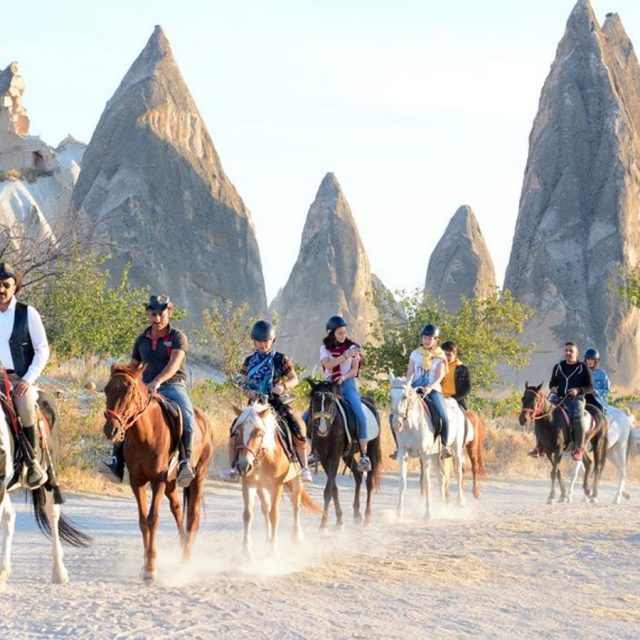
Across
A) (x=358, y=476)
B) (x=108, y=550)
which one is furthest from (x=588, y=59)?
(x=108, y=550)

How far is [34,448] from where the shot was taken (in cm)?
1019

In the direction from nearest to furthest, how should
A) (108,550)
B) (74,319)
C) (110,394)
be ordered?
(110,394)
(108,550)
(74,319)

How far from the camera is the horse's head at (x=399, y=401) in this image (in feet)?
55.2

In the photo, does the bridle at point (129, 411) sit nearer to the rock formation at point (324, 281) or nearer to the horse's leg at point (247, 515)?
the horse's leg at point (247, 515)

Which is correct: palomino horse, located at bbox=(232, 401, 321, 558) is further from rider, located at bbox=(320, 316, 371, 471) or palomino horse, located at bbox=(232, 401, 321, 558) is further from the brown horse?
the brown horse

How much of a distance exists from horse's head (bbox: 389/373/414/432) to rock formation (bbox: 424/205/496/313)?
6242cm

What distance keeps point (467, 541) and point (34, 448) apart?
5834 millimetres

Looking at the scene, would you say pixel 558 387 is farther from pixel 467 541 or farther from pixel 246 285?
pixel 246 285

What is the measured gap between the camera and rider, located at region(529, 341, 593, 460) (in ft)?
67.9

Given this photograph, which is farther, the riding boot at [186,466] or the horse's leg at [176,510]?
the horse's leg at [176,510]

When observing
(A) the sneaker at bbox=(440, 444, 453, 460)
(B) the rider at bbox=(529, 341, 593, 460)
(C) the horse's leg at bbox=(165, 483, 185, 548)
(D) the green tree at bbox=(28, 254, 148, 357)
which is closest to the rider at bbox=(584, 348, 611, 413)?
(B) the rider at bbox=(529, 341, 593, 460)

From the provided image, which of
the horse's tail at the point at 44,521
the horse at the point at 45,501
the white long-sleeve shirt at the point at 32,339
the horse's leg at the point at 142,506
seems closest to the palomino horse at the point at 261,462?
the horse's leg at the point at 142,506

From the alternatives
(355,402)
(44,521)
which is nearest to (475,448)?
(355,402)

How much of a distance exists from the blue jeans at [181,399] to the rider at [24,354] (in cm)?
150
